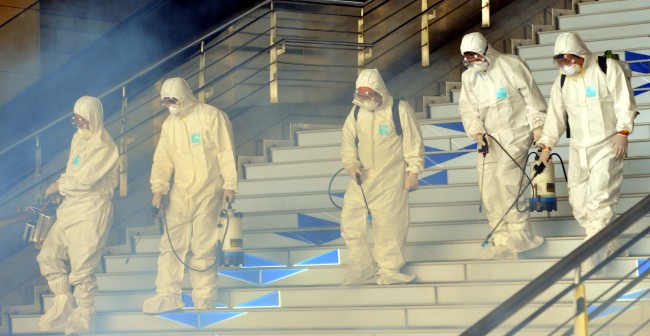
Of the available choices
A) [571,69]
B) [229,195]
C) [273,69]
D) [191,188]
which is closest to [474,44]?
[571,69]

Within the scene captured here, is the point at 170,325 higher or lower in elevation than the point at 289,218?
lower

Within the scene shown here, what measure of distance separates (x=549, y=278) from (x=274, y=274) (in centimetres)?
418

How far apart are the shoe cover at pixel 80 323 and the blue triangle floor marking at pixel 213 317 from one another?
0.81 meters

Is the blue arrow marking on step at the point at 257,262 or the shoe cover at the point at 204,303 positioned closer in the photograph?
the shoe cover at the point at 204,303

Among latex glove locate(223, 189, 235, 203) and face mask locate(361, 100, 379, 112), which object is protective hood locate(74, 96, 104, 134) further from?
face mask locate(361, 100, 379, 112)

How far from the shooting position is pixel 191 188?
774cm

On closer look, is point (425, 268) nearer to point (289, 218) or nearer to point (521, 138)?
point (521, 138)

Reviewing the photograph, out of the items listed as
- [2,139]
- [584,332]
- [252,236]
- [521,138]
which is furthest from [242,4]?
[584,332]

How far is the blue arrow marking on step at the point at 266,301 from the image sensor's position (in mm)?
7504

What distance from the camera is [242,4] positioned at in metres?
11.1

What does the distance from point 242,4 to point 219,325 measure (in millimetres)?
4458

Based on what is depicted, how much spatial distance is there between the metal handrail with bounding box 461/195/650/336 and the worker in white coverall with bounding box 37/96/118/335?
4.48m

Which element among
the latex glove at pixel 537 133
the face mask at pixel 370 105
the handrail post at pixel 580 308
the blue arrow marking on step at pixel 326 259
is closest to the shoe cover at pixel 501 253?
the latex glove at pixel 537 133

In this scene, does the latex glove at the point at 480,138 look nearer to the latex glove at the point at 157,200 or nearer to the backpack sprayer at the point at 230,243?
the backpack sprayer at the point at 230,243
